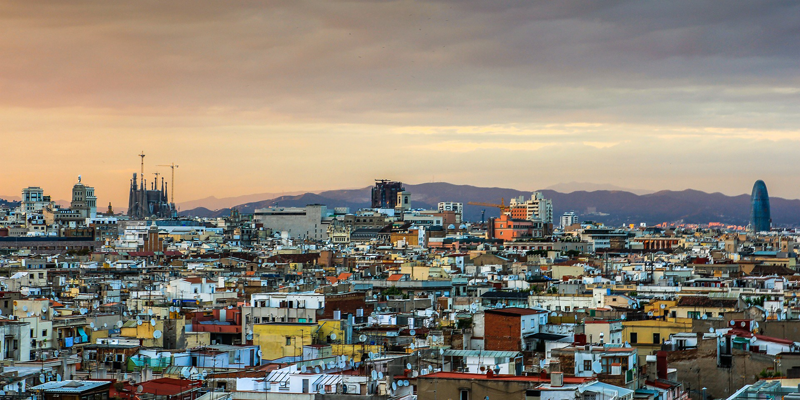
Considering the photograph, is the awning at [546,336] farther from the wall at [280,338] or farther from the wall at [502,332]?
the wall at [280,338]

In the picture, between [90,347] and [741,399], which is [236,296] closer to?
[90,347]

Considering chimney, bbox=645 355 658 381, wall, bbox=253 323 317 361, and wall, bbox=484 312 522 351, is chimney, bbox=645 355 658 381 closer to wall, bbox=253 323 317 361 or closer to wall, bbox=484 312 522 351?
wall, bbox=484 312 522 351

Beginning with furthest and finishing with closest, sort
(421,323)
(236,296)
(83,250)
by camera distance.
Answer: (83,250), (236,296), (421,323)

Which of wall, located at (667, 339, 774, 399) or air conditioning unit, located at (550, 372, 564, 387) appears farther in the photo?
wall, located at (667, 339, 774, 399)

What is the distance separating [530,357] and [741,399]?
37.6 feet

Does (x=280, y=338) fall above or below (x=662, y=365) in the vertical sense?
below

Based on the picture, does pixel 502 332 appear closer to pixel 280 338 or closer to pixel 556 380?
pixel 280 338

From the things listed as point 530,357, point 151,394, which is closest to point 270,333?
point 530,357

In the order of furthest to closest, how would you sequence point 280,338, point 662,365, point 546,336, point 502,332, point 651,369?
point 280,338
point 546,336
point 502,332
point 662,365
point 651,369

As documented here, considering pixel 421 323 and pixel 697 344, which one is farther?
pixel 421 323

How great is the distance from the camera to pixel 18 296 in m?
64.6

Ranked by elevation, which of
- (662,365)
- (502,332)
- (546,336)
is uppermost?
(502,332)

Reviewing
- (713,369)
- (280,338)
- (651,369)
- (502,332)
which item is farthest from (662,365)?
(280,338)

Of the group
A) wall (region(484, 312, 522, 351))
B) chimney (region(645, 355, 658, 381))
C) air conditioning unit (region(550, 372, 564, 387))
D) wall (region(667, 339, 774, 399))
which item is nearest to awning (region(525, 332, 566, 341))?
wall (region(484, 312, 522, 351))
